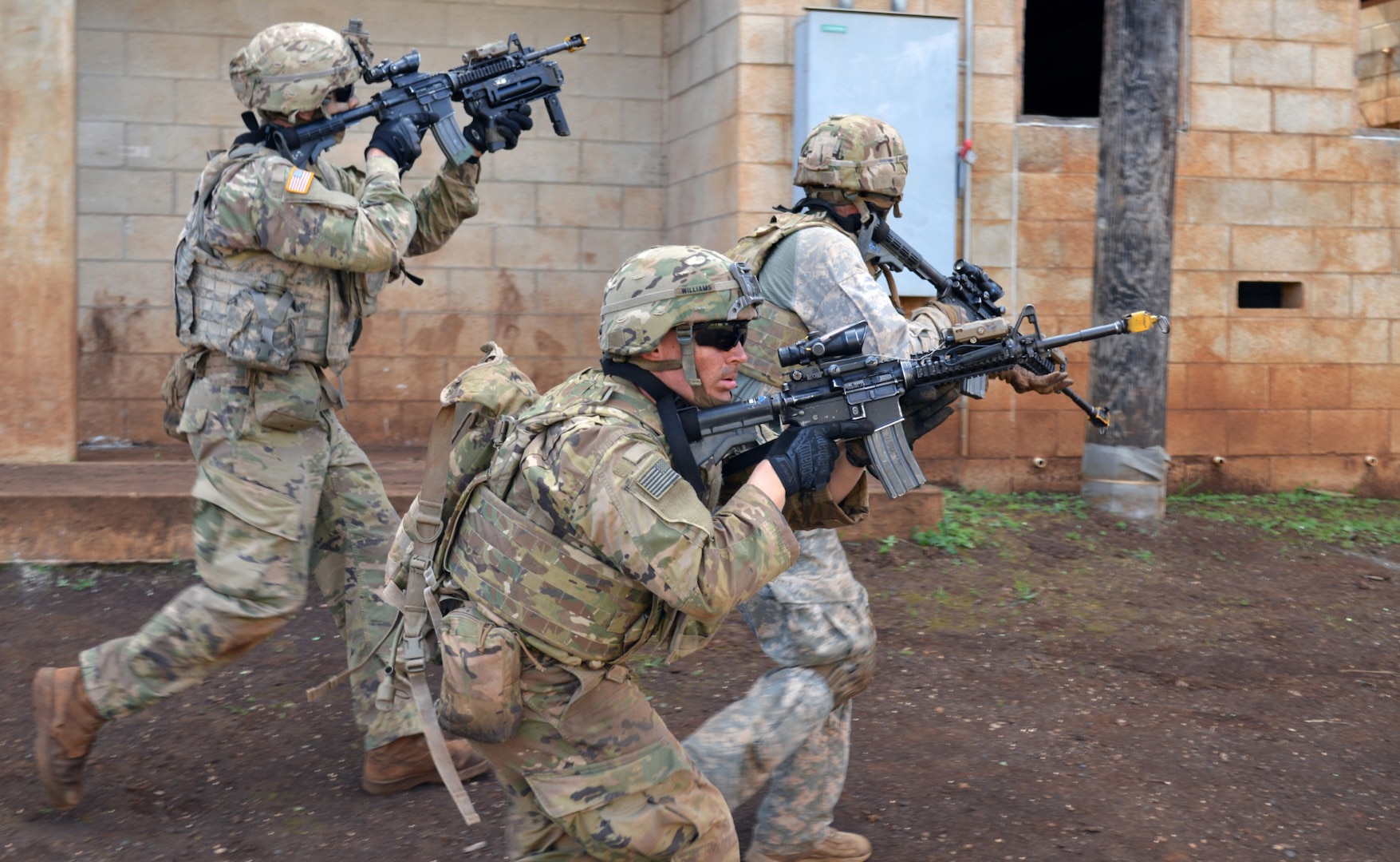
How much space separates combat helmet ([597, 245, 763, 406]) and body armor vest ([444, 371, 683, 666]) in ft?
0.37

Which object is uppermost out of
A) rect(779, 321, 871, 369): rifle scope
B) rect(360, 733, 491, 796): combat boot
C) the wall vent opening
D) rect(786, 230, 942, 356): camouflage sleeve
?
the wall vent opening

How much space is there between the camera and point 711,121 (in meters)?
6.89

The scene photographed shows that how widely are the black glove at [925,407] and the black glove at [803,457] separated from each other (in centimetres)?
36

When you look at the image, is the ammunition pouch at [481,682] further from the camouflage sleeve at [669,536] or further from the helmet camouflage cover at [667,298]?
the helmet camouflage cover at [667,298]

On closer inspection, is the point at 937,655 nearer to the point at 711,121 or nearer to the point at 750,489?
the point at 750,489

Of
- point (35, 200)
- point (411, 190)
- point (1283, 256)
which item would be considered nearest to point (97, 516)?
point (35, 200)

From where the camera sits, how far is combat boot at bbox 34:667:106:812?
330cm

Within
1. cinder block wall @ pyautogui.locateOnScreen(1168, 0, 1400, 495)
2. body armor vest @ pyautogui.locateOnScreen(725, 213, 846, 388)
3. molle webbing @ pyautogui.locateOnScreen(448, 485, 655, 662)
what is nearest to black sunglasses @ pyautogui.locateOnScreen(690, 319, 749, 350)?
molle webbing @ pyautogui.locateOnScreen(448, 485, 655, 662)

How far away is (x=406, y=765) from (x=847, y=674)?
50.7 inches

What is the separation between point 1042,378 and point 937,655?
5.73 feet

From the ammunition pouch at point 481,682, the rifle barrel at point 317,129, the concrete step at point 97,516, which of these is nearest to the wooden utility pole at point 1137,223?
the concrete step at point 97,516

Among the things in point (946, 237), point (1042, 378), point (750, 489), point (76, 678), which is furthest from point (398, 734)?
point (946, 237)

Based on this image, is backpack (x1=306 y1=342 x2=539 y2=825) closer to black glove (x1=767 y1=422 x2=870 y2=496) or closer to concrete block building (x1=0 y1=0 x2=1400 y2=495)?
black glove (x1=767 y1=422 x2=870 y2=496)

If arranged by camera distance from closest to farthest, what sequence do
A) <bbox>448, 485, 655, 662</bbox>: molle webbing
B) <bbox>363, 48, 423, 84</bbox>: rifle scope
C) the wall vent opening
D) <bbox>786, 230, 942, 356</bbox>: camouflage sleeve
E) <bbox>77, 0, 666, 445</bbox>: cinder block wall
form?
<bbox>448, 485, 655, 662</bbox>: molle webbing → <bbox>786, 230, 942, 356</bbox>: camouflage sleeve → <bbox>363, 48, 423, 84</bbox>: rifle scope → <bbox>77, 0, 666, 445</bbox>: cinder block wall → the wall vent opening
